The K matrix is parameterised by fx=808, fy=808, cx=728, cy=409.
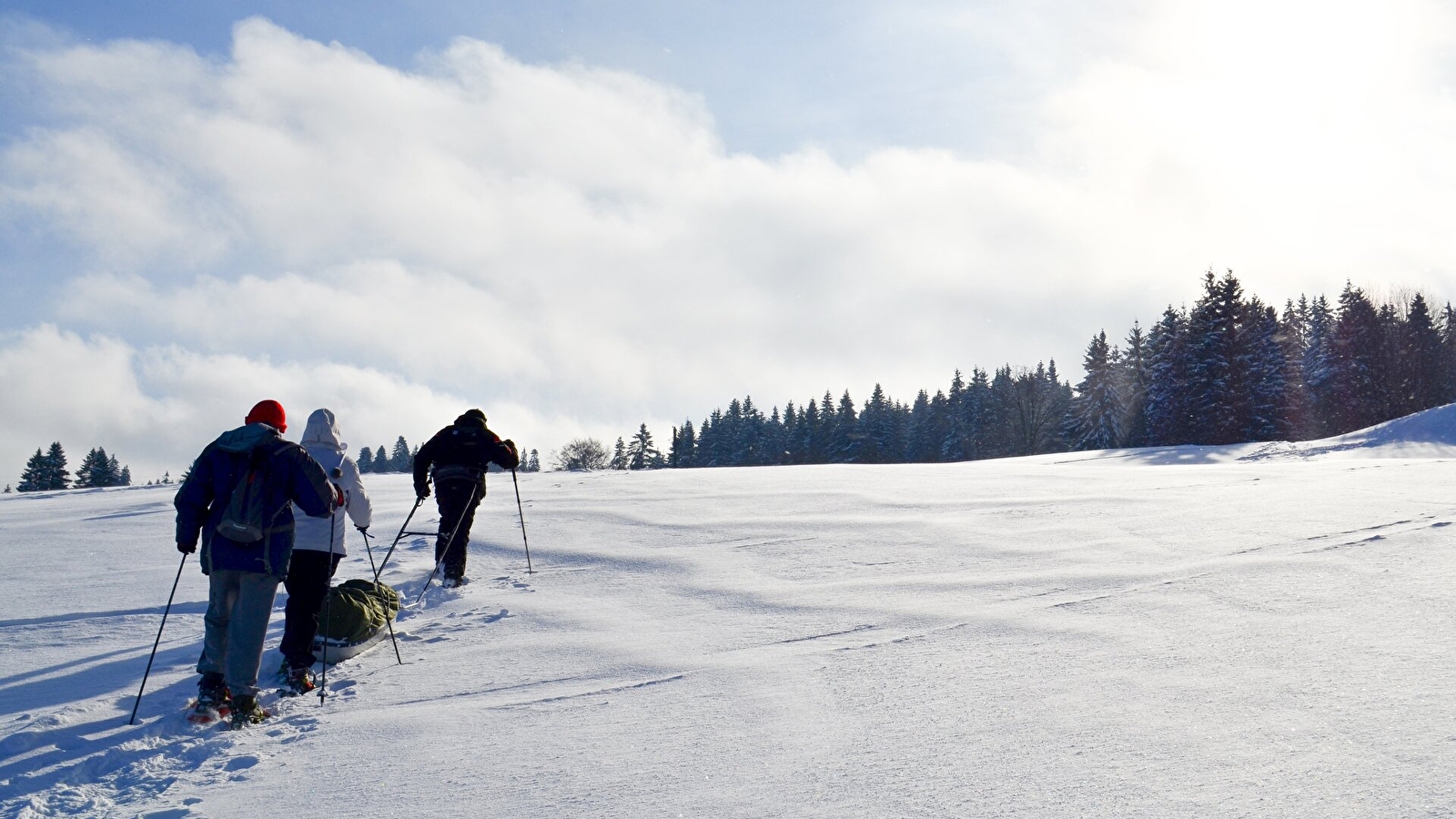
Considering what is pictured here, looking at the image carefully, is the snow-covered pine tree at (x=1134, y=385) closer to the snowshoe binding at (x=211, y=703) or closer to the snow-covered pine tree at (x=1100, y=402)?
the snow-covered pine tree at (x=1100, y=402)

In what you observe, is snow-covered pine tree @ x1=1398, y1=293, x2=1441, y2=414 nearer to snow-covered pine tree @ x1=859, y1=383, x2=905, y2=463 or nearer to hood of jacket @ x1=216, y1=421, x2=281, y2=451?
snow-covered pine tree @ x1=859, y1=383, x2=905, y2=463

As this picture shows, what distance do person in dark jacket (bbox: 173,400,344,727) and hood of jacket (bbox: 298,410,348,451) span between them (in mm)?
924

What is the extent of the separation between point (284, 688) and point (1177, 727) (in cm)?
510

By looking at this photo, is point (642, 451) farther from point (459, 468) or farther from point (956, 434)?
point (459, 468)

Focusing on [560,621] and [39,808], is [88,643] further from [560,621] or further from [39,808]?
[560,621]

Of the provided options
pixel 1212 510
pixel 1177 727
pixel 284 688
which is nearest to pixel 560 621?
pixel 284 688

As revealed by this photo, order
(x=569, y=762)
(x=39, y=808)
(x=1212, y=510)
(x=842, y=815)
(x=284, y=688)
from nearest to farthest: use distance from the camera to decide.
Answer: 1. (x=842, y=815)
2. (x=39, y=808)
3. (x=569, y=762)
4. (x=284, y=688)
5. (x=1212, y=510)

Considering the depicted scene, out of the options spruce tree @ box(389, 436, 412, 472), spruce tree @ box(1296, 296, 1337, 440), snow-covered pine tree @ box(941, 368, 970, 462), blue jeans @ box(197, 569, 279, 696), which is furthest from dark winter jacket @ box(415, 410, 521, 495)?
spruce tree @ box(389, 436, 412, 472)

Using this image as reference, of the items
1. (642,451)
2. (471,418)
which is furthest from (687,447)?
(471,418)

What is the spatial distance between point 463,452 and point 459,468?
0.53ft

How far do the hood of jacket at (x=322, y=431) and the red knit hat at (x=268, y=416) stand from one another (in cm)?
65

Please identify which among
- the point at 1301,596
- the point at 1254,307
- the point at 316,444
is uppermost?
the point at 1254,307

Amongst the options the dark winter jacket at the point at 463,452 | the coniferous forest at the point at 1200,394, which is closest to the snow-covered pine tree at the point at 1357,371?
the coniferous forest at the point at 1200,394

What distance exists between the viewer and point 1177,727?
12.1 ft
